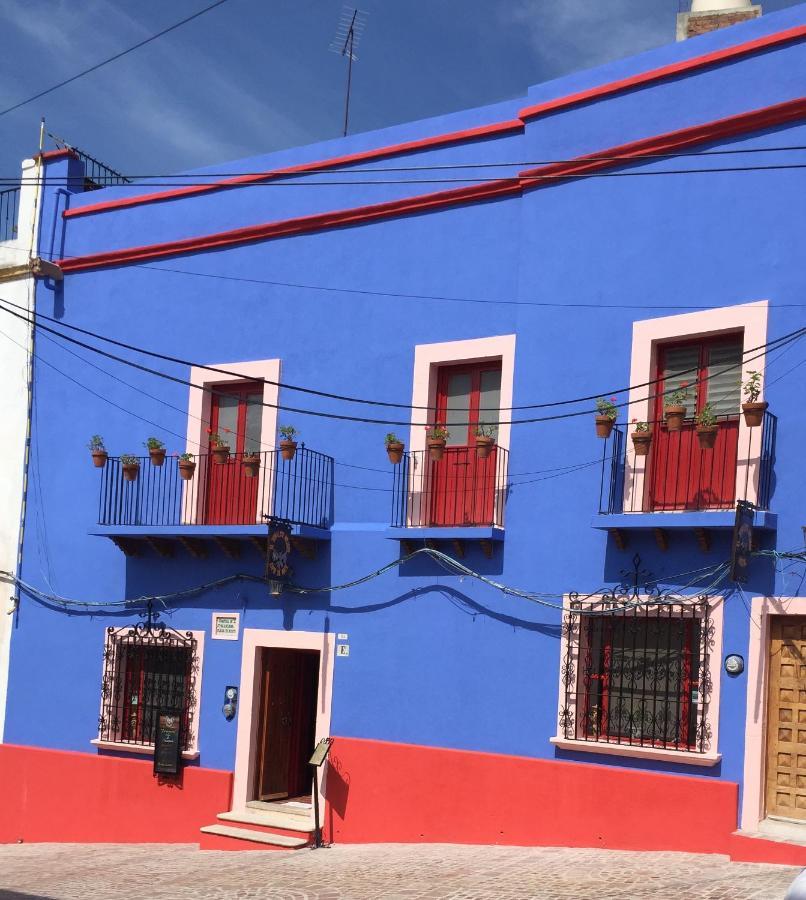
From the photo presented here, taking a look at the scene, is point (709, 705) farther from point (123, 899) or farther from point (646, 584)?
point (123, 899)

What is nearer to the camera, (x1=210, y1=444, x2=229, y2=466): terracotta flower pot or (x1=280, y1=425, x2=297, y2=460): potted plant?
(x1=280, y1=425, x2=297, y2=460): potted plant

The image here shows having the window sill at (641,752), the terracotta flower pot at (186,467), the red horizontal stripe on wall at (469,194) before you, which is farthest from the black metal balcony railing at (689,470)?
the terracotta flower pot at (186,467)

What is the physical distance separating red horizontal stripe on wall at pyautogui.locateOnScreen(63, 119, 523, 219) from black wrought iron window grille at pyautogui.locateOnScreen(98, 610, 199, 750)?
16.7 feet

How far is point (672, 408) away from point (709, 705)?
2583 millimetres

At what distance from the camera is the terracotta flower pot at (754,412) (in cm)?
1029

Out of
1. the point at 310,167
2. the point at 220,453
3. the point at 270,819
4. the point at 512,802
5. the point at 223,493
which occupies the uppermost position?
the point at 310,167

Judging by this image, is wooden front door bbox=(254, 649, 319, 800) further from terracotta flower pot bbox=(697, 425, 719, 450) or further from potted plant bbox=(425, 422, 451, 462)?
terracotta flower pot bbox=(697, 425, 719, 450)

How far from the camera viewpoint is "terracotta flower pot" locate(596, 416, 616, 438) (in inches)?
440

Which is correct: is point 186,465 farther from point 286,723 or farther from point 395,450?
point 286,723

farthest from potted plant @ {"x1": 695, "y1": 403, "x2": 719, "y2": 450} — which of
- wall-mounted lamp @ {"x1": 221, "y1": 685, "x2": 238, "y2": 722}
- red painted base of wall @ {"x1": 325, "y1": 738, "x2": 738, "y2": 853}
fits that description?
wall-mounted lamp @ {"x1": 221, "y1": 685, "x2": 238, "y2": 722}

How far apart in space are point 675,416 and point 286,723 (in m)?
6.01

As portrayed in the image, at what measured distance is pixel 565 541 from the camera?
11672mm

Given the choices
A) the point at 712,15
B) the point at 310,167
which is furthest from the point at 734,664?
the point at 712,15

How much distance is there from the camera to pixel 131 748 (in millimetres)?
14148
